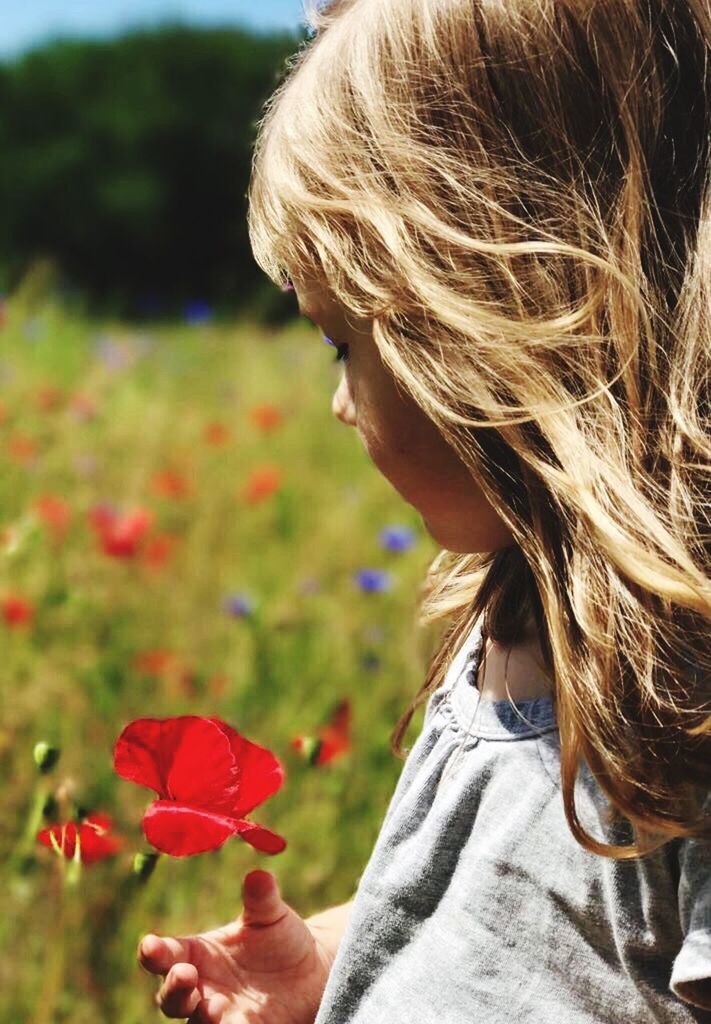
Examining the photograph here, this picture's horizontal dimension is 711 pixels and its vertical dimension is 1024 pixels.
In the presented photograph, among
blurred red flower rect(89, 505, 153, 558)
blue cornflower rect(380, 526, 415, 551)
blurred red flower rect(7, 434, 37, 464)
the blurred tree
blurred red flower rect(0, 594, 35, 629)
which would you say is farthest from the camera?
the blurred tree

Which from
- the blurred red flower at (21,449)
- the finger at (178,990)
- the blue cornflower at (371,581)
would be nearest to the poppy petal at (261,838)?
the finger at (178,990)

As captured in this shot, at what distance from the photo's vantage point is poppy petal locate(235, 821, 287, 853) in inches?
34.1

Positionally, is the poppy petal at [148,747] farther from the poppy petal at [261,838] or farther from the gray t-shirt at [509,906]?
the gray t-shirt at [509,906]

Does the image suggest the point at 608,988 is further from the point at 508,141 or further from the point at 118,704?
the point at 118,704

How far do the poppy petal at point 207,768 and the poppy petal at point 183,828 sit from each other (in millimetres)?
25

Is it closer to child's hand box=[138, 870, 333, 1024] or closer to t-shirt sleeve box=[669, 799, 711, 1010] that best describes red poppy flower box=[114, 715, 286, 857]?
child's hand box=[138, 870, 333, 1024]

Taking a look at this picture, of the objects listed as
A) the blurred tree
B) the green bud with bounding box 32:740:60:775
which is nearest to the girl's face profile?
the green bud with bounding box 32:740:60:775

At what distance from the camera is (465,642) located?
1.15 metres

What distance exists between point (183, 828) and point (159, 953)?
150 millimetres

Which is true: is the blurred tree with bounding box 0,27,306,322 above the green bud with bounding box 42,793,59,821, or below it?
below

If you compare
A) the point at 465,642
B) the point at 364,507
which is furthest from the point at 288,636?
the point at 465,642

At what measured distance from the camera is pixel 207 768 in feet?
2.97

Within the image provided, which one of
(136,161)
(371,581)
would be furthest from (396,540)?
(136,161)

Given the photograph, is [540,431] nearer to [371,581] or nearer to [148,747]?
[148,747]
